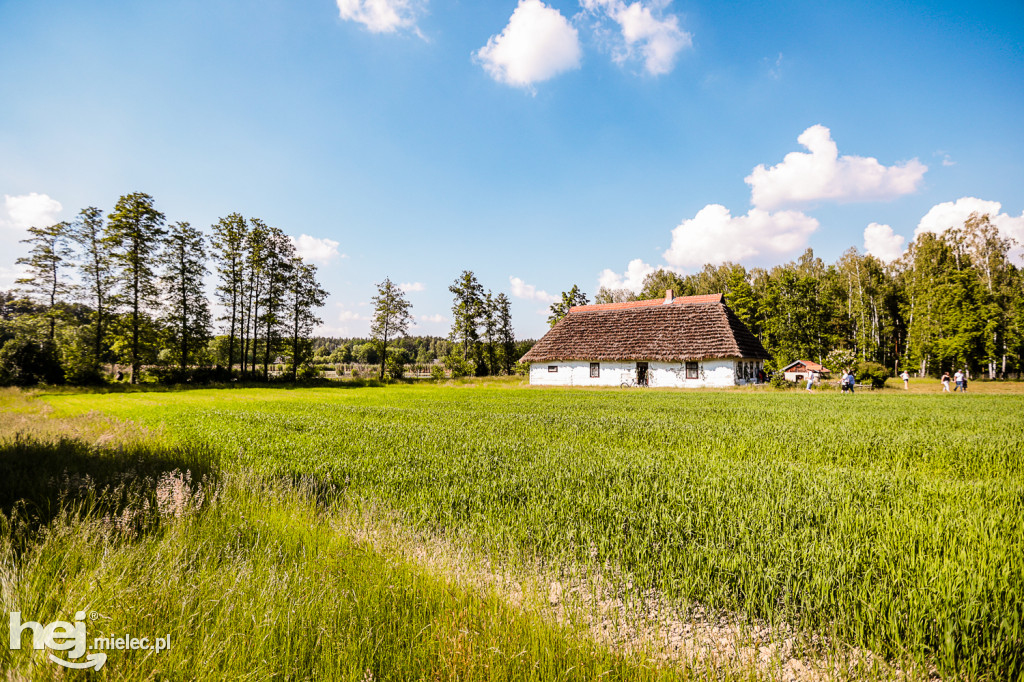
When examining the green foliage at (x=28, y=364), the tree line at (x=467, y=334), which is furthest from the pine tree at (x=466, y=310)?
the green foliage at (x=28, y=364)

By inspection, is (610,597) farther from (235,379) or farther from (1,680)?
(235,379)

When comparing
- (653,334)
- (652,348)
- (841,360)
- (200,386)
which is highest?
(653,334)

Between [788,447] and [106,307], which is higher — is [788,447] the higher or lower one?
the lower one

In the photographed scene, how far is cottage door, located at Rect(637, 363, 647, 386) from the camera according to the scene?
35.3 meters

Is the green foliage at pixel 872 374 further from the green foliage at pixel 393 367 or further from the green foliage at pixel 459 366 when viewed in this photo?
the green foliage at pixel 393 367

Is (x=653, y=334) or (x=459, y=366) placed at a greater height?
(x=653, y=334)

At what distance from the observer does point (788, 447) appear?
26.6 feet

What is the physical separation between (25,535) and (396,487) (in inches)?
133

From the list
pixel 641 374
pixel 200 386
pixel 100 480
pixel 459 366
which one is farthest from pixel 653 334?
pixel 200 386

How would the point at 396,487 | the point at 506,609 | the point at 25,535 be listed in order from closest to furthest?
the point at 506,609
the point at 25,535
the point at 396,487

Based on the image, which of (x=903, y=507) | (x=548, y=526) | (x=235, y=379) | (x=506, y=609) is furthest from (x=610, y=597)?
(x=235, y=379)

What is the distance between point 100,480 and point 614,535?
21.7ft

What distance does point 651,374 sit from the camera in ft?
115

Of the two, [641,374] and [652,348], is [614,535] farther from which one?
[641,374]
